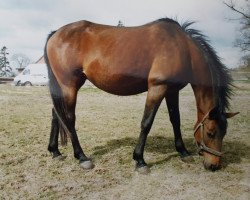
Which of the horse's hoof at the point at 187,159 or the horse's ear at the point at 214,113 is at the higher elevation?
the horse's ear at the point at 214,113

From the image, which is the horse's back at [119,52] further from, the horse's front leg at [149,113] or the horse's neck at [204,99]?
the horse's neck at [204,99]

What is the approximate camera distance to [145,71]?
5.45m

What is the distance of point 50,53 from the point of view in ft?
20.0

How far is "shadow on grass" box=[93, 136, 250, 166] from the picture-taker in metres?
6.11

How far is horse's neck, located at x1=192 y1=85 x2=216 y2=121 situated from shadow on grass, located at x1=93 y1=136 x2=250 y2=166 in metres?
1.02

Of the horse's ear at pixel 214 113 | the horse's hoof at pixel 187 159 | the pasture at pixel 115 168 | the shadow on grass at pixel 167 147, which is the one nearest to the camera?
the pasture at pixel 115 168

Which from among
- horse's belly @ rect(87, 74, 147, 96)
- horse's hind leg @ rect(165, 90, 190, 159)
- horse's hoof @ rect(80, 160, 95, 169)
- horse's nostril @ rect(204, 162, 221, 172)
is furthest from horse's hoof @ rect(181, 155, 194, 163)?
horse's hoof @ rect(80, 160, 95, 169)

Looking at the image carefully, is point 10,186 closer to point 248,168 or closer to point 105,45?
point 105,45

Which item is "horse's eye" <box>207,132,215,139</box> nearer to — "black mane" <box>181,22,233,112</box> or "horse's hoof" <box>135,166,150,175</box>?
"black mane" <box>181,22,233,112</box>

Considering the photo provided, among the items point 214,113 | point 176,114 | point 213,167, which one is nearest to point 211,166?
point 213,167

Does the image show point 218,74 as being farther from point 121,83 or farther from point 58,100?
point 58,100

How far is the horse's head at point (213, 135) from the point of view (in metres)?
5.15

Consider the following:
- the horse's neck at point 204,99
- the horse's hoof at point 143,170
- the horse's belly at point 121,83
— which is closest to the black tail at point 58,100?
the horse's belly at point 121,83

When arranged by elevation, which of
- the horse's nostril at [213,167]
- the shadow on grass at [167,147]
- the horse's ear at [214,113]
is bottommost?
the shadow on grass at [167,147]
